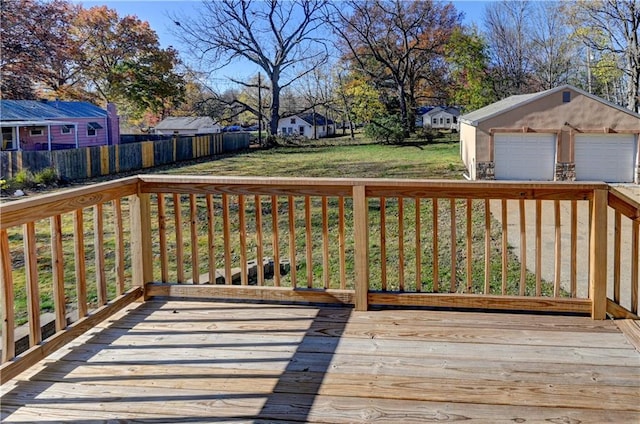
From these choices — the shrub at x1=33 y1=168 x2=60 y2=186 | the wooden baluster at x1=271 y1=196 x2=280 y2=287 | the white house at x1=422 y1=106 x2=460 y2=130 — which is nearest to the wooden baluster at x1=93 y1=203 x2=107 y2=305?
the wooden baluster at x1=271 y1=196 x2=280 y2=287

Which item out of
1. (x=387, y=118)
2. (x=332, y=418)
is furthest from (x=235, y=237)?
(x=387, y=118)

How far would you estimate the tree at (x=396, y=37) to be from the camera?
27.9 m

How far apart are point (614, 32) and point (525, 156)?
34.8ft

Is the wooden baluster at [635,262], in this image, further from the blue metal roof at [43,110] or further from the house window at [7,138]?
the house window at [7,138]

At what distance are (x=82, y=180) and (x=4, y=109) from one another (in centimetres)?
508

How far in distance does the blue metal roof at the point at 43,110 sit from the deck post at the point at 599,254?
1800cm

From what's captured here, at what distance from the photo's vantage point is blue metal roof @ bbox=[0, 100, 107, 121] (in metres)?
17.3

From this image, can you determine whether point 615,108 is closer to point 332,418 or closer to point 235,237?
point 235,237

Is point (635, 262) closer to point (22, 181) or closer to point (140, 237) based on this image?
point (140, 237)

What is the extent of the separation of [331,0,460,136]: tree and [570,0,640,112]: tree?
8660mm

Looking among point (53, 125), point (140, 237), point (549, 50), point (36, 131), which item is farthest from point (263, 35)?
point (140, 237)

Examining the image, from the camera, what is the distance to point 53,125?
63.6ft

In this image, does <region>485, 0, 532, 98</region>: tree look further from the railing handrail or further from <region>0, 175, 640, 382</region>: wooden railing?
the railing handrail

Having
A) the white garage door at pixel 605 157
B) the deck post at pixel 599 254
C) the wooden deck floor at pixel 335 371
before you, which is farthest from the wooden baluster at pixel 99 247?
the white garage door at pixel 605 157
